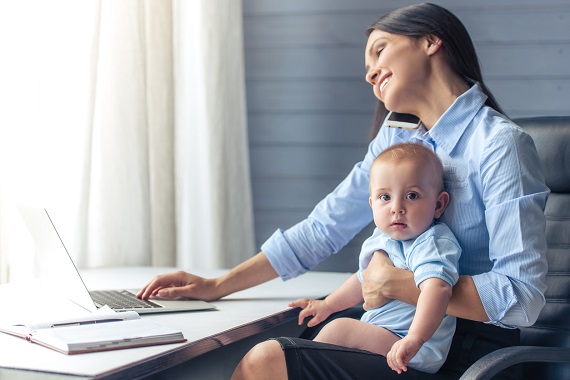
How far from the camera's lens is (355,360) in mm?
1515

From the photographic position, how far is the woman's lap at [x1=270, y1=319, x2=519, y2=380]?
148 centimetres

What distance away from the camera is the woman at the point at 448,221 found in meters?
1.53

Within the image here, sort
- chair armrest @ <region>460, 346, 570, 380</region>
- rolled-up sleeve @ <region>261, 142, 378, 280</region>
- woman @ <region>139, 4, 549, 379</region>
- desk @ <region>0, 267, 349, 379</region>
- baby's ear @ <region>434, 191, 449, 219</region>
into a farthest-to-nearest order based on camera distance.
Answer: rolled-up sleeve @ <region>261, 142, 378, 280</region>
baby's ear @ <region>434, 191, 449, 219</region>
woman @ <region>139, 4, 549, 379</region>
chair armrest @ <region>460, 346, 570, 380</region>
desk @ <region>0, 267, 349, 379</region>

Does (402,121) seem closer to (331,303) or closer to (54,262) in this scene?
(331,303)

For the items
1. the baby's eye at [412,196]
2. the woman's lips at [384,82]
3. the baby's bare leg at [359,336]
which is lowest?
the baby's bare leg at [359,336]

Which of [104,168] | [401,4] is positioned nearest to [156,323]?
[104,168]

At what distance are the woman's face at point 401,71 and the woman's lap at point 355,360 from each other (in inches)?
19.6

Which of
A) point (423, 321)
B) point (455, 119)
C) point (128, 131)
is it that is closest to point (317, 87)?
point (128, 131)

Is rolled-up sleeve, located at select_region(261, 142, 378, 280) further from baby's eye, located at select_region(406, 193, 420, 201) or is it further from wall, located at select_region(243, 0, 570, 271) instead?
wall, located at select_region(243, 0, 570, 271)

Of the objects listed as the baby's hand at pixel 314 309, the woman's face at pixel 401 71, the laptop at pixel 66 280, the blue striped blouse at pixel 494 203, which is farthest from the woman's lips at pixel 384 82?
the laptop at pixel 66 280

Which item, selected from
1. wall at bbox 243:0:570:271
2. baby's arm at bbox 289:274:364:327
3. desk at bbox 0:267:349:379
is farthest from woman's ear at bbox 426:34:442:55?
wall at bbox 243:0:570:271

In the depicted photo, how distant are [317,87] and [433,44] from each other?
104 centimetres

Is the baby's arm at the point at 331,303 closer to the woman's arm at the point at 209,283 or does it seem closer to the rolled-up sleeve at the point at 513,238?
the woman's arm at the point at 209,283

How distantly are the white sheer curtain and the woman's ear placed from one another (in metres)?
0.98
